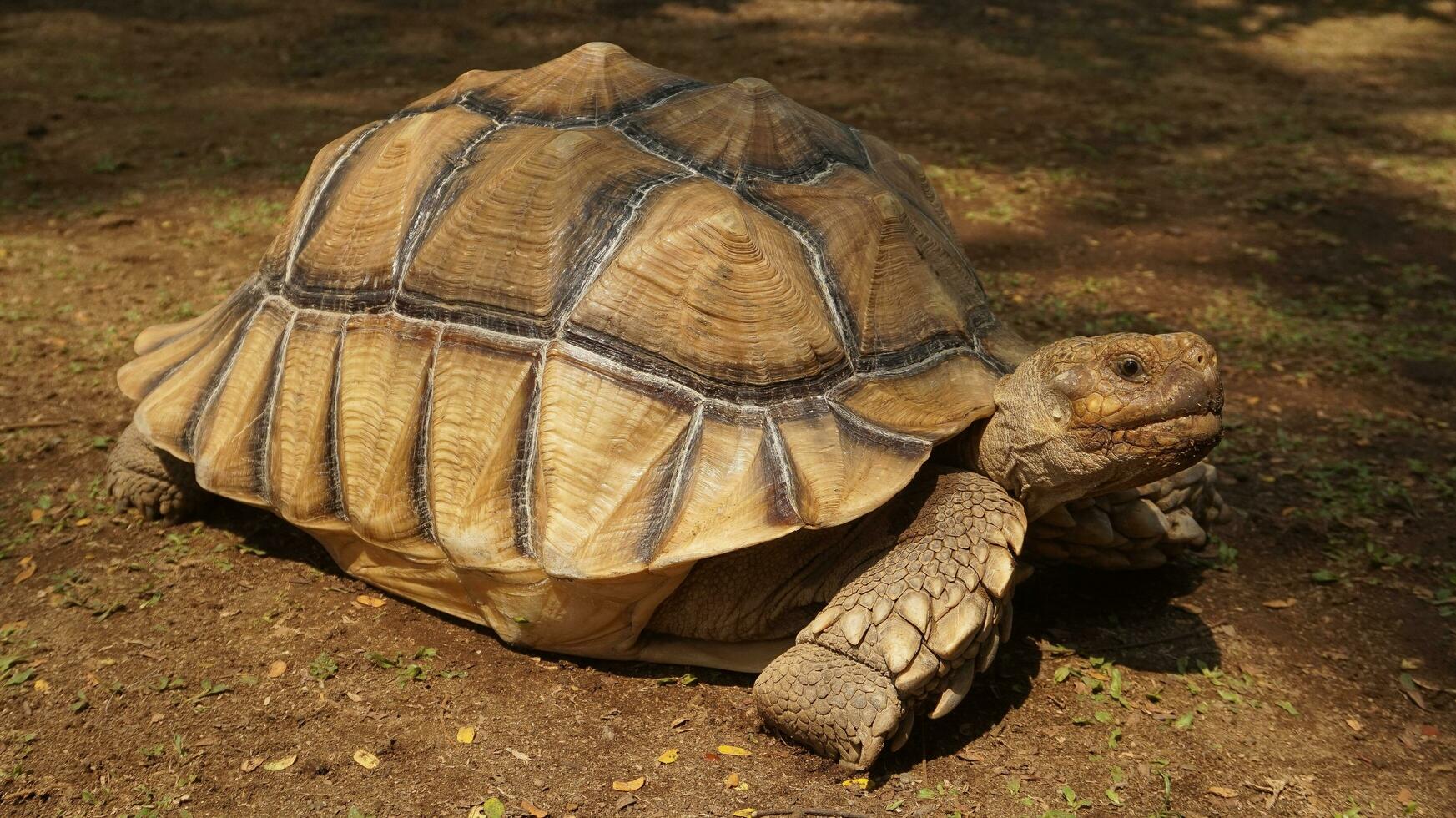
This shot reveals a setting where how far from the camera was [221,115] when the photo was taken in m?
6.88

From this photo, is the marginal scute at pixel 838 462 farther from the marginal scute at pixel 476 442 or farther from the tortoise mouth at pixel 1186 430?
the marginal scute at pixel 476 442

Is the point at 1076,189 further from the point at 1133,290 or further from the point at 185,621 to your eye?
the point at 185,621

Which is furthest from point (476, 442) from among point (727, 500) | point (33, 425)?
point (33, 425)

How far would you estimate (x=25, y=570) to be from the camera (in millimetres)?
3168

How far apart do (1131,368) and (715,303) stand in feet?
3.02

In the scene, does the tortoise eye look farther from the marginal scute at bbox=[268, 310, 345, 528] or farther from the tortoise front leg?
the marginal scute at bbox=[268, 310, 345, 528]

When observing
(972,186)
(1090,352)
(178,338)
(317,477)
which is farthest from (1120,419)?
(972,186)

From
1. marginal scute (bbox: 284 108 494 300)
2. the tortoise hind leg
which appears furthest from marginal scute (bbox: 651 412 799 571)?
the tortoise hind leg

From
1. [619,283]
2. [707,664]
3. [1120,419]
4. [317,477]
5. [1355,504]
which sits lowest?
[1355,504]

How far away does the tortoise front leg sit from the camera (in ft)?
8.05

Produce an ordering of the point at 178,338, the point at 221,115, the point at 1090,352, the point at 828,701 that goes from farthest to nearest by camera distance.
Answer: the point at 221,115 → the point at 178,338 → the point at 1090,352 → the point at 828,701

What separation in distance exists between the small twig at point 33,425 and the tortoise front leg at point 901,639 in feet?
8.55

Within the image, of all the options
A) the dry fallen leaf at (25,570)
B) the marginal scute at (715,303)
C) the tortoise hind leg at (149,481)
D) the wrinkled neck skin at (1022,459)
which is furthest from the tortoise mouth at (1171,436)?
the dry fallen leaf at (25,570)

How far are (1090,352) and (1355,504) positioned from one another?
5.25 ft
